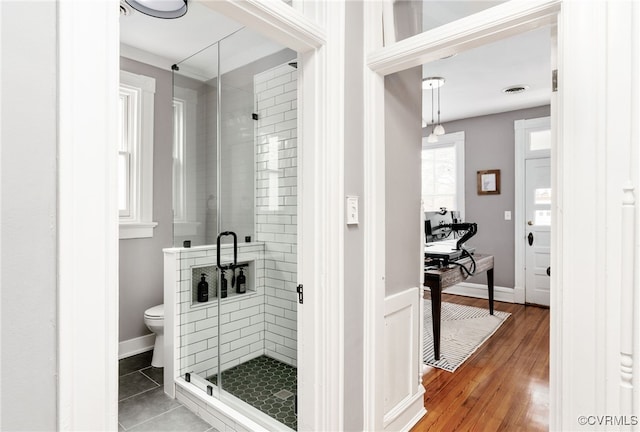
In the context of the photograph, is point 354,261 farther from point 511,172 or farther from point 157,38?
point 511,172

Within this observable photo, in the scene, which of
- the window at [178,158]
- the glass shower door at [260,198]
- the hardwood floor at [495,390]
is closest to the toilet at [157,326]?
the glass shower door at [260,198]

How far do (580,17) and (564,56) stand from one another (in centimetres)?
11

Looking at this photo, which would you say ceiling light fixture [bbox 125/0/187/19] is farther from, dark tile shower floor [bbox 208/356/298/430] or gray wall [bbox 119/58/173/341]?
dark tile shower floor [bbox 208/356/298/430]

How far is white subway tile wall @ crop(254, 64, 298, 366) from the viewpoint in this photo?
252cm

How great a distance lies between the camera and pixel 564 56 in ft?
3.73

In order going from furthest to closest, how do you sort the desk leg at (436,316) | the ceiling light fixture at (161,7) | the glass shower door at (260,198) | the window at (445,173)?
the window at (445,173), the desk leg at (436,316), the glass shower door at (260,198), the ceiling light fixture at (161,7)

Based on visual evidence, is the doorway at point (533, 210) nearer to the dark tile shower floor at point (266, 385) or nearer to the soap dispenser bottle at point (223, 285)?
the dark tile shower floor at point (266, 385)

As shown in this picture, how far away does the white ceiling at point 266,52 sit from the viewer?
2590mm

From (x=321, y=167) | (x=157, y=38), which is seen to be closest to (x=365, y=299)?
(x=321, y=167)

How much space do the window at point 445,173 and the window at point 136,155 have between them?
4.27 m

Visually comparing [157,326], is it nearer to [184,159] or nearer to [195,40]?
[184,159]

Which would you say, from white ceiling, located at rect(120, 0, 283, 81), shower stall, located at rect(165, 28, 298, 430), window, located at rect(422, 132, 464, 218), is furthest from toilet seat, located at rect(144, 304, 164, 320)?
window, located at rect(422, 132, 464, 218)

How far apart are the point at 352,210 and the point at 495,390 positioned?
1929 mm

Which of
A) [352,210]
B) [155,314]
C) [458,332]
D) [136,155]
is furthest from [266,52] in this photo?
[458,332]
